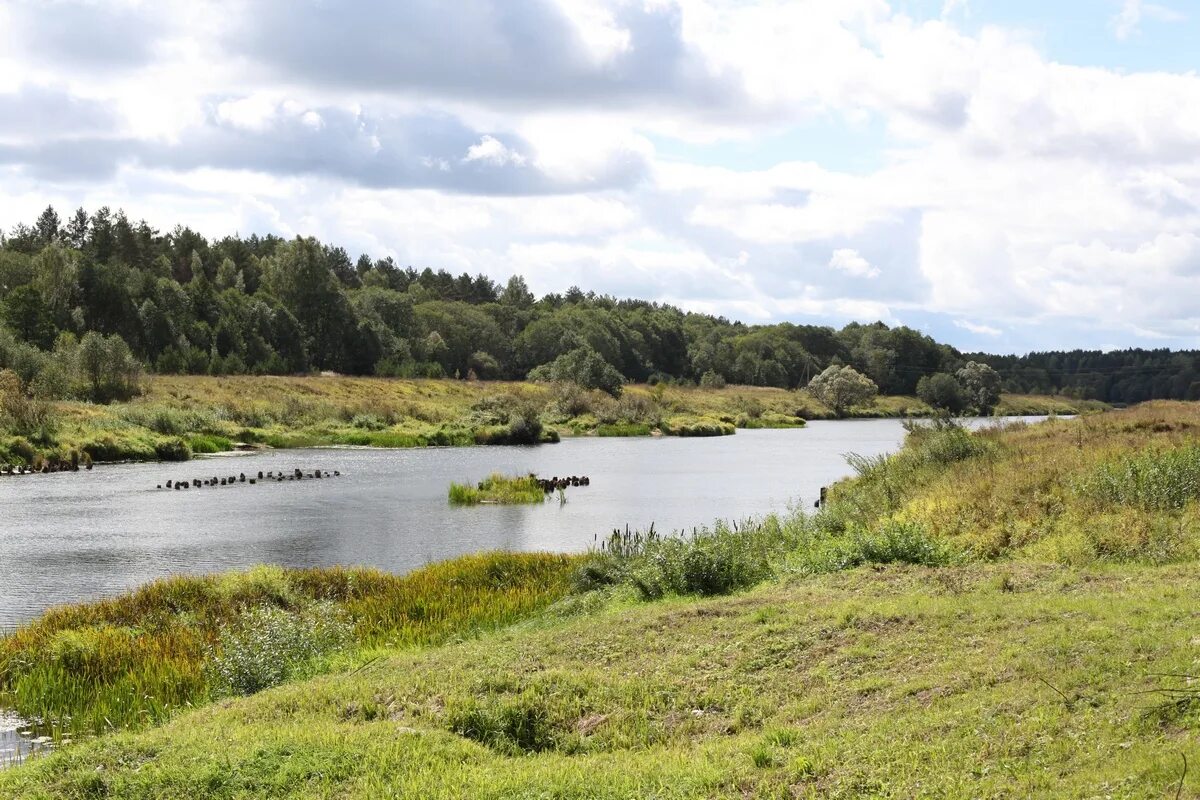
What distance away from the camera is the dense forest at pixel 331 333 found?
3610 inches

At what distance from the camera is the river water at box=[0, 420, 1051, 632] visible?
87.0ft

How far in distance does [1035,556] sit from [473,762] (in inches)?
473

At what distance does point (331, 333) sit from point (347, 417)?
38.3 meters

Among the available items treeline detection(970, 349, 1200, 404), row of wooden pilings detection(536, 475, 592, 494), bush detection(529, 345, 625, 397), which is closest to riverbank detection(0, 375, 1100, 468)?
bush detection(529, 345, 625, 397)

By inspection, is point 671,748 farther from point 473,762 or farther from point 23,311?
point 23,311

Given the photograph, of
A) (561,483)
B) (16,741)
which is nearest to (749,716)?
(16,741)

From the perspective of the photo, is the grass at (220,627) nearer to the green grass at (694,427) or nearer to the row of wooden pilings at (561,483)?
the row of wooden pilings at (561,483)

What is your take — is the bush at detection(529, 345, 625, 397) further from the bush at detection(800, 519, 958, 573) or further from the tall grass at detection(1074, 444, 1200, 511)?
the bush at detection(800, 519, 958, 573)

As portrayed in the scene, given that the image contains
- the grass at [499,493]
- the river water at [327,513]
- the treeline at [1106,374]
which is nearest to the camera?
the river water at [327,513]

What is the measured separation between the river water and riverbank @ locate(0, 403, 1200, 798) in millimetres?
11188

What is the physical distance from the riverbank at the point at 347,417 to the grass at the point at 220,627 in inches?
1082

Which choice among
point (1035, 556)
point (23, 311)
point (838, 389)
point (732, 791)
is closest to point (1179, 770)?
point (732, 791)

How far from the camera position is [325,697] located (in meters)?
11.5

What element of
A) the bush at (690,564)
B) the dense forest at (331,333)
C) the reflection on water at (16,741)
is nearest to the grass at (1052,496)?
the bush at (690,564)
